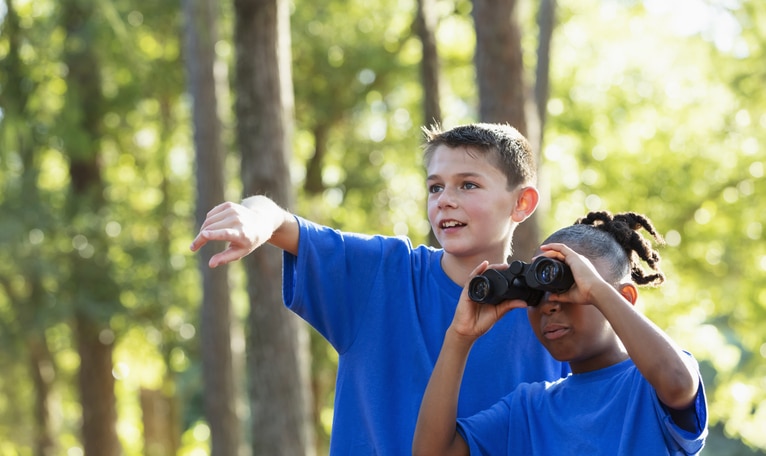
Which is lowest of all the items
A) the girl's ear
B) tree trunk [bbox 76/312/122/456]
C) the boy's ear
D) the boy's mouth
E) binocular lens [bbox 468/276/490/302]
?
tree trunk [bbox 76/312/122/456]

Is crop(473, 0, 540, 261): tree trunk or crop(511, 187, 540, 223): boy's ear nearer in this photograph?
crop(511, 187, 540, 223): boy's ear

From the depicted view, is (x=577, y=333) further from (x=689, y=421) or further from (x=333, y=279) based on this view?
(x=333, y=279)

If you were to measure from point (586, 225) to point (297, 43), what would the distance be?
1443cm

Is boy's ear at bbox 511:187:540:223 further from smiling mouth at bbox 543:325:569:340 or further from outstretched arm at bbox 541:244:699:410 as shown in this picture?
outstretched arm at bbox 541:244:699:410

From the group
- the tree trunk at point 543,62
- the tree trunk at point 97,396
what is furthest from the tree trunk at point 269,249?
the tree trunk at point 97,396

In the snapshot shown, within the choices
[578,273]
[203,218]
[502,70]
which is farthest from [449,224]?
[203,218]

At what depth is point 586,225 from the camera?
3.11m

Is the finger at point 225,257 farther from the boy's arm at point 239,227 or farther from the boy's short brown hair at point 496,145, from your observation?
the boy's short brown hair at point 496,145

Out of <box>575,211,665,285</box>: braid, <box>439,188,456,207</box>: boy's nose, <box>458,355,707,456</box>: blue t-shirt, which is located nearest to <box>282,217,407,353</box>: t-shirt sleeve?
<box>439,188,456,207</box>: boy's nose

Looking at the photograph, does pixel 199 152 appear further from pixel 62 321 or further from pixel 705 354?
pixel 705 354

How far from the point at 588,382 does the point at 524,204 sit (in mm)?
674

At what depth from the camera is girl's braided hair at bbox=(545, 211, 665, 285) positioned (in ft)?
9.66

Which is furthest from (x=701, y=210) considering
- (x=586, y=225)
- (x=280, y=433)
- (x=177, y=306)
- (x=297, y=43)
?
(x=586, y=225)

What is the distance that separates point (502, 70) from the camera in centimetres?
777
